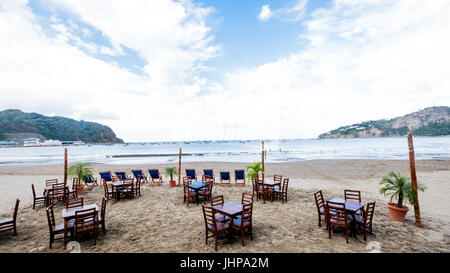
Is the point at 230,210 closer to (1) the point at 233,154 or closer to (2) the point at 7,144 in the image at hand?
(1) the point at 233,154

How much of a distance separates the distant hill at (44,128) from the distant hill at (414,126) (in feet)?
637

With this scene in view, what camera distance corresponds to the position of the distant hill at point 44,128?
341 feet

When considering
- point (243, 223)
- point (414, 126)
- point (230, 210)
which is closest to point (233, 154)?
point (230, 210)

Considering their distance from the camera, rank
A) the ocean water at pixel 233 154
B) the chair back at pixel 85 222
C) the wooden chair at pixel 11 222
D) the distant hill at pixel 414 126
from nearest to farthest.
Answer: the chair back at pixel 85 222 → the wooden chair at pixel 11 222 → the ocean water at pixel 233 154 → the distant hill at pixel 414 126

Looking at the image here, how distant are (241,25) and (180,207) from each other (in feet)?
41.0

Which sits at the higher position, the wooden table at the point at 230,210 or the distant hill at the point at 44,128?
the distant hill at the point at 44,128

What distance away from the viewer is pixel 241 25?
1309 cm

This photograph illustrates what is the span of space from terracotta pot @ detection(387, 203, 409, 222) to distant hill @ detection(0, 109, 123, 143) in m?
146

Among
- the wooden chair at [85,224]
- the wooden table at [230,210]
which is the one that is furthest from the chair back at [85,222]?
the wooden table at [230,210]

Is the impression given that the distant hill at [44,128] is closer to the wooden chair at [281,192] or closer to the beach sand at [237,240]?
the beach sand at [237,240]

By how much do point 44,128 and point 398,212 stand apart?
508 ft

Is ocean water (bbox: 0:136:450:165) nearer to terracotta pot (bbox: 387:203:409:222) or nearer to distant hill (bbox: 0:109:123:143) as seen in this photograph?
terracotta pot (bbox: 387:203:409:222)

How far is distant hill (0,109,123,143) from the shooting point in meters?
104

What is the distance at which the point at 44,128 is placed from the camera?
11056 cm
